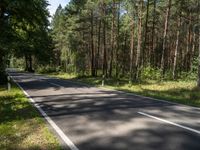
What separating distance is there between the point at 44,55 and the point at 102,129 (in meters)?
37.5

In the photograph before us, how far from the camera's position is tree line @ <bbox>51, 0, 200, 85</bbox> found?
3362 centimetres

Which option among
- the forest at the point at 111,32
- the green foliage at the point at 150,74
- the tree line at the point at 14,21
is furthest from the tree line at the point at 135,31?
the tree line at the point at 14,21

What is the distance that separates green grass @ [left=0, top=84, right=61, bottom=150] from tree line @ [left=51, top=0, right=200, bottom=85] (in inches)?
710

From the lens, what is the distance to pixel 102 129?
852 centimetres

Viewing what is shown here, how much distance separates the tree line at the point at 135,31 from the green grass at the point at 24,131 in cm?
1803

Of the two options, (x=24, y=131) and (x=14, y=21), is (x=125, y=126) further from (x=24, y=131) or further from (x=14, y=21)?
(x=14, y=21)

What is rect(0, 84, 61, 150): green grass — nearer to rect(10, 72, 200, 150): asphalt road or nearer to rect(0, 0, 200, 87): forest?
rect(10, 72, 200, 150): asphalt road

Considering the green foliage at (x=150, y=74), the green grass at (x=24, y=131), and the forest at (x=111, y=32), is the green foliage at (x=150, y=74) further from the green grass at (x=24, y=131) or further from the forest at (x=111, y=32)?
the green grass at (x=24, y=131)

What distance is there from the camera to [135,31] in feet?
173

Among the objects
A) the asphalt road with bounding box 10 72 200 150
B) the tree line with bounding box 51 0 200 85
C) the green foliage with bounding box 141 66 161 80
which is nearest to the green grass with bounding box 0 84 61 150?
the asphalt road with bounding box 10 72 200 150

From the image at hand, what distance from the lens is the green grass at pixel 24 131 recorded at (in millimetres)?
7238

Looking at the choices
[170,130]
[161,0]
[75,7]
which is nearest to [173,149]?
[170,130]

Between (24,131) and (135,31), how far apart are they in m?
46.0

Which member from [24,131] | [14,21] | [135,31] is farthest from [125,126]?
[135,31]
